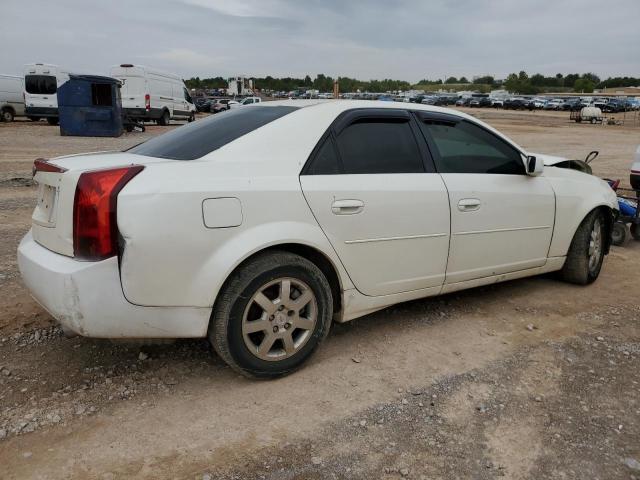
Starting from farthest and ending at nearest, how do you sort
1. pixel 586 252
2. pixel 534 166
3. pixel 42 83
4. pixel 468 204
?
pixel 42 83, pixel 586 252, pixel 534 166, pixel 468 204

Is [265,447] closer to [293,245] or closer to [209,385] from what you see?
[209,385]

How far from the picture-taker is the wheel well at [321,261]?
10.2 ft

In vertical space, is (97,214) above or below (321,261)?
above

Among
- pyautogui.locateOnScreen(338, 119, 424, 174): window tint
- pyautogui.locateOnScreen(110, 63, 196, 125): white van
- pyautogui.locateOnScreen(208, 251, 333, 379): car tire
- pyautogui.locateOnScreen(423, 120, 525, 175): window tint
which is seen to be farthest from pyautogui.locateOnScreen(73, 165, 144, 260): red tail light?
pyautogui.locateOnScreen(110, 63, 196, 125): white van

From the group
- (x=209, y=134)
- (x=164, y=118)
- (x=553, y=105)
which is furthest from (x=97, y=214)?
(x=553, y=105)

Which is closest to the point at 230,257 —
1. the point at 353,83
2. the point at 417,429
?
the point at 417,429

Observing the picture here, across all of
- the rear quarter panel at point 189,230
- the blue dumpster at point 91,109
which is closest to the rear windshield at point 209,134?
the rear quarter panel at point 189,230

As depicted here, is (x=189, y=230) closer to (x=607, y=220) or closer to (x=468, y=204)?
(x=468, y=204)

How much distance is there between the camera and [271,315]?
303 centimetres

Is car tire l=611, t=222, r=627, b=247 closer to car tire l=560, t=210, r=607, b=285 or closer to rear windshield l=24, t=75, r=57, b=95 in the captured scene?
car tire l=560, t=210, r=607, b=285

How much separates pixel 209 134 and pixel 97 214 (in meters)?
1.02

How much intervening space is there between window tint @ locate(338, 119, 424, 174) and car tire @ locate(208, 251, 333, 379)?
751 millimetres

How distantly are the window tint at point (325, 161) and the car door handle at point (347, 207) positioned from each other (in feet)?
0.65

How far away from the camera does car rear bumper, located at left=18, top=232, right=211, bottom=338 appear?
265cm
